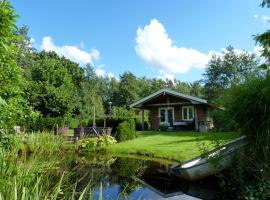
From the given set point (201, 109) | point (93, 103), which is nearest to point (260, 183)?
point (201, 109)

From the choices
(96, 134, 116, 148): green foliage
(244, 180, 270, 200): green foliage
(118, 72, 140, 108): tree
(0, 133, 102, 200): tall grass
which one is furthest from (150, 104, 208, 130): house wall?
(118, 72, 140, 108): tree

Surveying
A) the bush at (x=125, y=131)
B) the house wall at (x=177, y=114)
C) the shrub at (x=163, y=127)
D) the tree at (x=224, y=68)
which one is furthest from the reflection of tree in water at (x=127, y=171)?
the tree at (x=224, y=68)

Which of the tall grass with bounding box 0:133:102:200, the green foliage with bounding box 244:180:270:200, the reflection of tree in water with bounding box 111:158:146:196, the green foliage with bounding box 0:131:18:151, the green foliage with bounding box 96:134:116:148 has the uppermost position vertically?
the green foliage with bounding box 0:131:18:151

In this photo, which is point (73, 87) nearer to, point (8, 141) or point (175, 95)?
point (175, 95)

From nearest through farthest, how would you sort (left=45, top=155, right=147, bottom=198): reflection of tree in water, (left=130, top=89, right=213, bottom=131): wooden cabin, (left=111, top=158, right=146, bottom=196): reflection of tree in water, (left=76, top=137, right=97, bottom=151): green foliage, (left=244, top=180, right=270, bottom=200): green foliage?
(left=244, top=180, right=270, bottom=200): green foliage
(left=45, top=155, right=147, bottom=198): reflection of tree in water
(left=111, top=158, right=146, bottom=196): reflection of tree in water
(left=76, top=137, right=97, bottom=151): green foliage
(left=130, top=89, right=213, bottom=131): wooden cabin

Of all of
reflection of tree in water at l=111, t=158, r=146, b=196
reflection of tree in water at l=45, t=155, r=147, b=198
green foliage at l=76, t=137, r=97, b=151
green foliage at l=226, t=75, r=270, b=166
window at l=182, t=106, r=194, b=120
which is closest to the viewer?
green foliage at l=226, t=75, r=270, b=166

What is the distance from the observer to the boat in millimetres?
5562

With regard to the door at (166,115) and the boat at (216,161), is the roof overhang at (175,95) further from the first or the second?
the boat at (216,161)

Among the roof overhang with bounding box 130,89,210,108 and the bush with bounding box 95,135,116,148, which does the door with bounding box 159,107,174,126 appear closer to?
the roof overhang with bounding box 130,89,210,108

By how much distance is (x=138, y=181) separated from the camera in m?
7.58

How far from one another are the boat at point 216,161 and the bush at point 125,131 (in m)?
10.3

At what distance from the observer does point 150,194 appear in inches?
245

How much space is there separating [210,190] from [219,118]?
1583 millimetres

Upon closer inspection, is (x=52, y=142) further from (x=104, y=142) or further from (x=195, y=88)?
(x=195, y=88)
